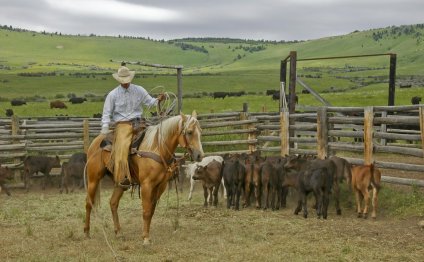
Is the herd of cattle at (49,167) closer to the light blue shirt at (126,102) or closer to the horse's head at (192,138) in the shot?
the light blue shirt at (126,102)

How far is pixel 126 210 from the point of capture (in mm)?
12289

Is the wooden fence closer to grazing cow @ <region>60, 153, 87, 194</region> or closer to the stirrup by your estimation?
grazing cow @ <region>60, 153, 87, 194</region>

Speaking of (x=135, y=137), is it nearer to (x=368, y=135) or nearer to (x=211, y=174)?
(x=211, y=174)

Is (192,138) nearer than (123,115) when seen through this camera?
Yes

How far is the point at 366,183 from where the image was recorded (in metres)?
10.6

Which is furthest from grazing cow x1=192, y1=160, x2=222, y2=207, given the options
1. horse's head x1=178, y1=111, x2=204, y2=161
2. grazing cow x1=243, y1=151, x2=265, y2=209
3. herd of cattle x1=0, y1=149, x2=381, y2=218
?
horse's head x1=178, y1=111, x2=204, y2=161

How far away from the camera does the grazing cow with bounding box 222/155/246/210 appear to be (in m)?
12.4

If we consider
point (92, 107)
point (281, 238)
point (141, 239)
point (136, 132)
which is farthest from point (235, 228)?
point (92, 107)

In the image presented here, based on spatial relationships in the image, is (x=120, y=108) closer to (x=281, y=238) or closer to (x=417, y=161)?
(x=281, y=238)

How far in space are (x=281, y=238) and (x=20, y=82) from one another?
7668 centimetres

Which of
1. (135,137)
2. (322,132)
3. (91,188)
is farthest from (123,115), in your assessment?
(322,132)

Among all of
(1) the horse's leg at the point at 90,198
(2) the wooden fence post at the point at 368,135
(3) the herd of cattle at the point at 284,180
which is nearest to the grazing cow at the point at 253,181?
(3) the herd of cattle at the point at 284,180

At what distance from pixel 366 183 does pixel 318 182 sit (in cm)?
90

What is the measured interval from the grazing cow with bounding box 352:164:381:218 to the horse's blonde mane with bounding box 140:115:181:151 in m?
3.96
